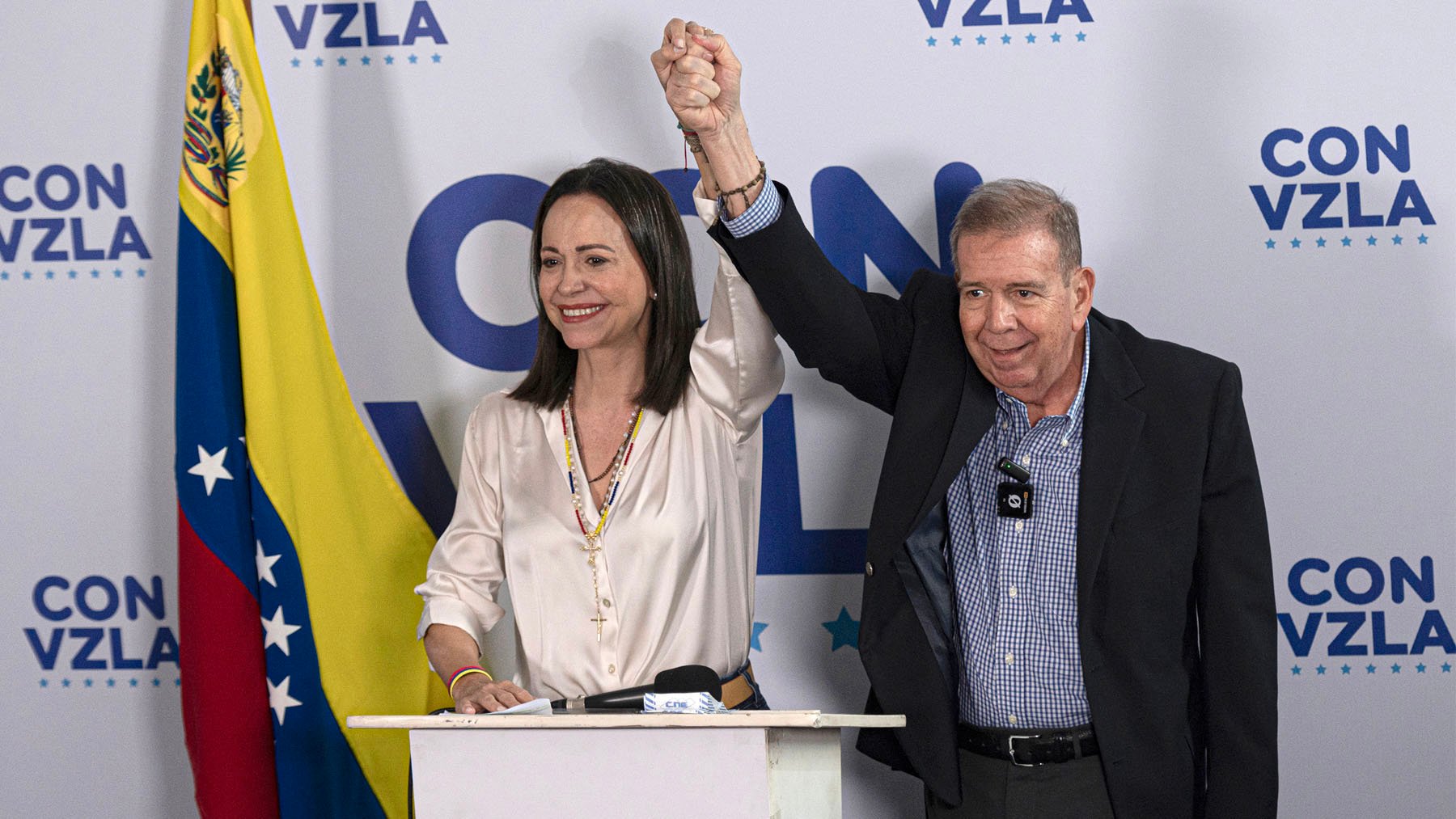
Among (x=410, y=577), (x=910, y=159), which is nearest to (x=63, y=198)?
(x=410, y=577)

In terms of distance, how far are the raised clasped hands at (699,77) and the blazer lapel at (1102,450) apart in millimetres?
788

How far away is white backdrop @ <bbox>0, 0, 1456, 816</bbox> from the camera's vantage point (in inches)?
107

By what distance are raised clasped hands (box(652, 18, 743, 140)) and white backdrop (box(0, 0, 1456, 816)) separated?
71cm

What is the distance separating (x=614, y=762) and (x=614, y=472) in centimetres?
78

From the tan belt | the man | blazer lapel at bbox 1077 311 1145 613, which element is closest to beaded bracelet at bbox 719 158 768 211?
the man

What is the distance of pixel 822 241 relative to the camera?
9.24 feet

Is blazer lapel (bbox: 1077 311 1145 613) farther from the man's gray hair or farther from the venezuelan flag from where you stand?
the venezuelan flag

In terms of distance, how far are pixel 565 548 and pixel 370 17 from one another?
1.39 meters

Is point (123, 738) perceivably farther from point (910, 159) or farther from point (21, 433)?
point (910, 159)

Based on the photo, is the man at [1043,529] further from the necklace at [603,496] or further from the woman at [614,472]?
the necklace at [603,496]

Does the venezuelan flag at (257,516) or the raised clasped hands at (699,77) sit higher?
the raised clasped hands at (699,77)

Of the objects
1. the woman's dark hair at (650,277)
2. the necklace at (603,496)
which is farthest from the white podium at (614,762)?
the woman's dark hair at (650,277)

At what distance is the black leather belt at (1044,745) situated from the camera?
215cm

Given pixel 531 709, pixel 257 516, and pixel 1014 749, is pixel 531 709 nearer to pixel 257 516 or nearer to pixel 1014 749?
pixel 1014 749
